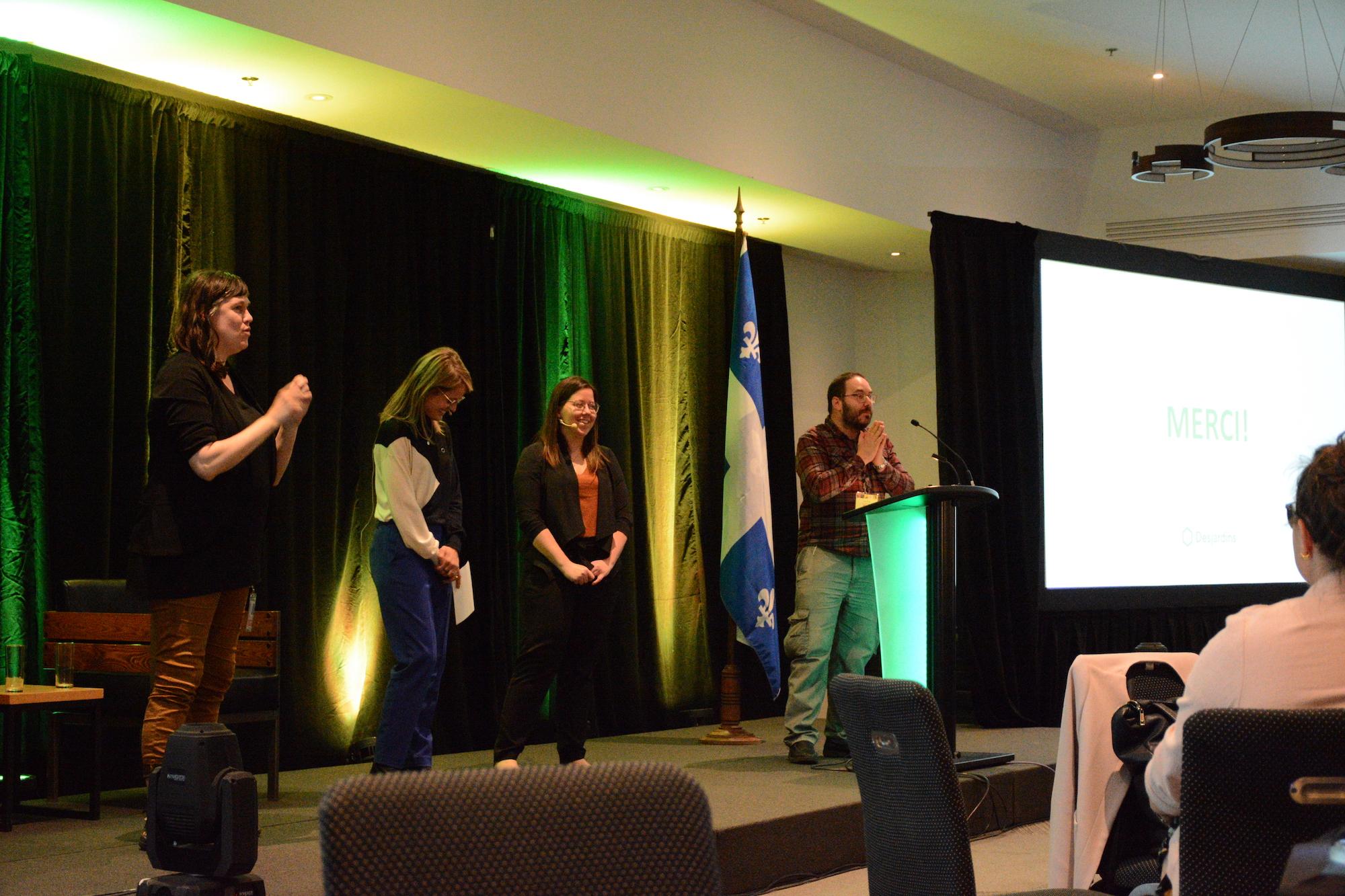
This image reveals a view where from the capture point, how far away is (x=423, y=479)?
13.4ft

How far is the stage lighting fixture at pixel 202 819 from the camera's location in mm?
2658

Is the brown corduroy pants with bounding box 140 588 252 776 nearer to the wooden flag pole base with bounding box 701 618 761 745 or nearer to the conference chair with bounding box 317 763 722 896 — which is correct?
the conference chair with bounding box 317 763 722 896

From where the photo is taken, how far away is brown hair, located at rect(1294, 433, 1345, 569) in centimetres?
184

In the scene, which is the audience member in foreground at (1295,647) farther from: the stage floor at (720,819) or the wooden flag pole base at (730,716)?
the wooden flag pole base at (730,716)

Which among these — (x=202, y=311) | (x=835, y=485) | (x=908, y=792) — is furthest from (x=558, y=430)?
(x=908, y=792)

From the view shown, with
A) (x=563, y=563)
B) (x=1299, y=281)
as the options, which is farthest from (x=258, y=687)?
(x=1299, y=281)

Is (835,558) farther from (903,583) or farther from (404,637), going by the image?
(404,637)

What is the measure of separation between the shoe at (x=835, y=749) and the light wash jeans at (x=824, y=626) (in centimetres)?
9

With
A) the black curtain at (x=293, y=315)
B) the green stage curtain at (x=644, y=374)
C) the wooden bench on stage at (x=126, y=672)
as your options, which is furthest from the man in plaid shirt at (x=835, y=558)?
the wooden bench on stage at (x=126, y=672)

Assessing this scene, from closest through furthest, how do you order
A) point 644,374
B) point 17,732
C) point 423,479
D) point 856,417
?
point 17,732 → point 423,479 → point 856,417 → point 644,374

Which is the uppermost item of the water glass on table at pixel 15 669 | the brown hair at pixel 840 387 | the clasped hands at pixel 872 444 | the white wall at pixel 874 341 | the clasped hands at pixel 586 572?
the white wall at pixel 874 341

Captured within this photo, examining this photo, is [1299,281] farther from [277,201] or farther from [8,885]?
[8,885]

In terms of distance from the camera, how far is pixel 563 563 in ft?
14.0

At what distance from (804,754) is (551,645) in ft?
4.11
